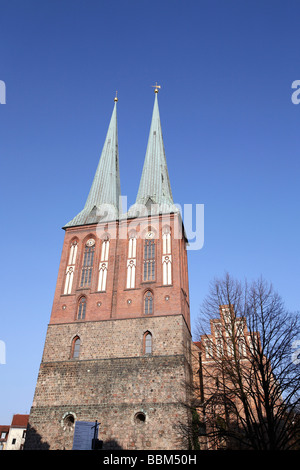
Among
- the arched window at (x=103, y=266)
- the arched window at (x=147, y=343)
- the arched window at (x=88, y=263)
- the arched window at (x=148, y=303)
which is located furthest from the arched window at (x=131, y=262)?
the arched window at (x=147, y=343)

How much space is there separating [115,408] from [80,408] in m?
2.02

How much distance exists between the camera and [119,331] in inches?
914

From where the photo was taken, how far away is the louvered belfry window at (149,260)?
82.9 ft

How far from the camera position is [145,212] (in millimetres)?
28094

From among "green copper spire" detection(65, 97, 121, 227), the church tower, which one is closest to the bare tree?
the church tower

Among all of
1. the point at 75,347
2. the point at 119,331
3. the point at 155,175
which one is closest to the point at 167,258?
the point at 119,331

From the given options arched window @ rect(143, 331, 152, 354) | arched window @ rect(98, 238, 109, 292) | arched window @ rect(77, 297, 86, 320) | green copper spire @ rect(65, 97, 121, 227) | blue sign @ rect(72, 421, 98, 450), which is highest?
green copper spire @ rect(65, 97, 121, 227)

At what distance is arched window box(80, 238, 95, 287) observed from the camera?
2617cm

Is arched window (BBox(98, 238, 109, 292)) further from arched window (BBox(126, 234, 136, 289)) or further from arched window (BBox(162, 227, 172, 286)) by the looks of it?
arched window (BBox(162, 227, 172, 286))

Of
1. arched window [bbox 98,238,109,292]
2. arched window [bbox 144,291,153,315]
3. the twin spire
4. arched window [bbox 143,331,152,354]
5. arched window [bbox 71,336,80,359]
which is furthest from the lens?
the twin spire

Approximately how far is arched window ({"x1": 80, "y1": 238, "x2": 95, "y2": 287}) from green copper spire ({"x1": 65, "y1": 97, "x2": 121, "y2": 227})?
1854 millimetres

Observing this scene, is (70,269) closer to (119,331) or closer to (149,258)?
(149,258)

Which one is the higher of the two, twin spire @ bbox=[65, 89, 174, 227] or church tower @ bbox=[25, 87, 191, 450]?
twin spire @ bbox=[65, 89, 174, 227]
